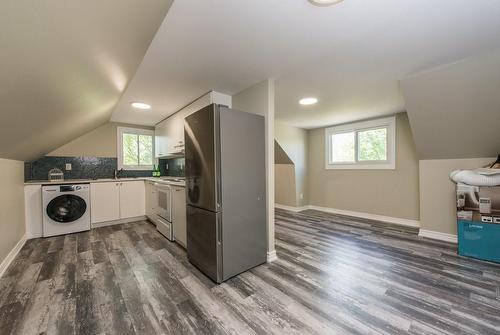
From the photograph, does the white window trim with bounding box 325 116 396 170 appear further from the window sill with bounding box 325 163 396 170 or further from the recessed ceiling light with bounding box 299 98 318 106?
the recessed ceiling light with bounding box 299 98 318 106

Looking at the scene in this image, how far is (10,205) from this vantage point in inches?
98.2

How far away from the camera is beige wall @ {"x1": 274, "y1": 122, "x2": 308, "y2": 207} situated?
4668 millimetres

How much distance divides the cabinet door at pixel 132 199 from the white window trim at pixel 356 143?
A: 4.14m

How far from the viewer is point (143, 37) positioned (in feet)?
5.03

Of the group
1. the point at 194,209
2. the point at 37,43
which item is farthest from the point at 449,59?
the point at 37,43

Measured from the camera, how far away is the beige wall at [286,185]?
5.13m

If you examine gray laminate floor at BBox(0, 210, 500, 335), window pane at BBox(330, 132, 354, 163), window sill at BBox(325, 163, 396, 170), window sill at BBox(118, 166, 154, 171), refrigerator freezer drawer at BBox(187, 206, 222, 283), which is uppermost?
window pane at BBox(330, 132, 354, 163)

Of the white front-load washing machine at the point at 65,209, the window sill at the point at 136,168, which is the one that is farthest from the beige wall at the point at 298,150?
the white front-load washing machine at the point at 65,209

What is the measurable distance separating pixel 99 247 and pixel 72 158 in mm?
2153

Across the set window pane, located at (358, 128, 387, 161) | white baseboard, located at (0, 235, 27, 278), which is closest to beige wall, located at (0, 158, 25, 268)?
white baseboard, located at (0, 235, 27, 278)

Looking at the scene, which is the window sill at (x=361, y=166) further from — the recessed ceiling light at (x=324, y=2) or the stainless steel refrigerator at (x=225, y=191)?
the recessed ceiling light at (x=324, y=2)

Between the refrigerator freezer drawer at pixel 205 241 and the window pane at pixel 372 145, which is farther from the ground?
the window pane at pixel 372 145

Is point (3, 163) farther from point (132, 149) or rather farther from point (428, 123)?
point (428, 123)

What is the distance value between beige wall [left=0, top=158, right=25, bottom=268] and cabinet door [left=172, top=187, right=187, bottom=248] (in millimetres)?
1721
